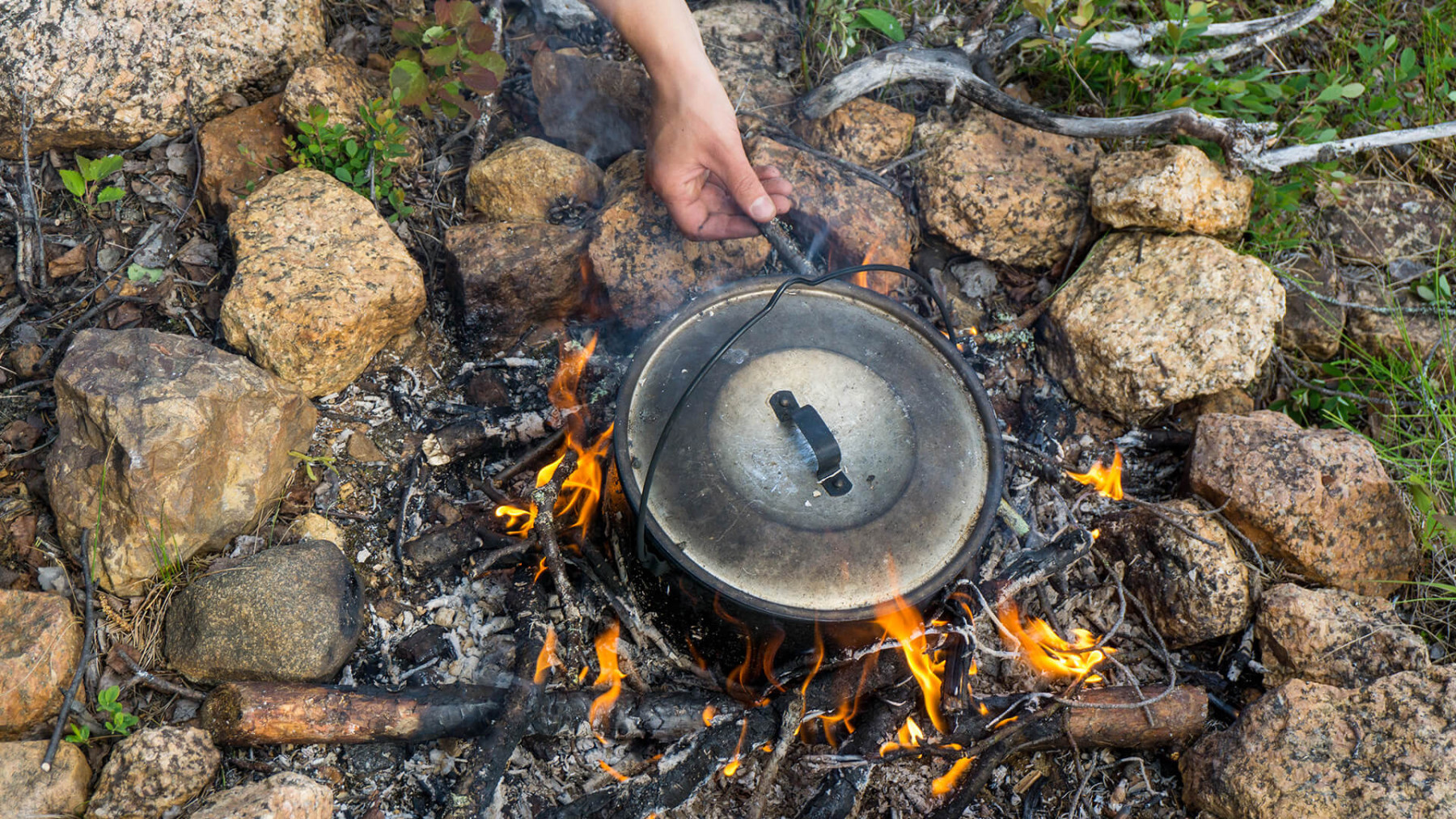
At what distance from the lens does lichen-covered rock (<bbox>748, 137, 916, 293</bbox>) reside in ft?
10.8

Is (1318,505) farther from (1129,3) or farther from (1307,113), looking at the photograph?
(1129,3)

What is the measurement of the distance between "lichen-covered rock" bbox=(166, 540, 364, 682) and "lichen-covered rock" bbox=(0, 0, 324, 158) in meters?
1.86

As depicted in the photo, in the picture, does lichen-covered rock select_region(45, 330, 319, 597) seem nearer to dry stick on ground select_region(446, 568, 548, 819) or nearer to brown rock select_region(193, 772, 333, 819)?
brown rock select_region(193, 772, 333, 819)

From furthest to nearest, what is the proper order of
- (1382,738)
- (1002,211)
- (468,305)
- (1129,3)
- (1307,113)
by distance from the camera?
(1129,3) < (1307,113) < (1002,211) < (468,305) < (1382,738)

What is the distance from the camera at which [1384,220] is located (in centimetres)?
380

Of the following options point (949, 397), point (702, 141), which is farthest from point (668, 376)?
point (702, 141)

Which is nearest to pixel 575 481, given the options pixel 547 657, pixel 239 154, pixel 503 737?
pixel 547 657

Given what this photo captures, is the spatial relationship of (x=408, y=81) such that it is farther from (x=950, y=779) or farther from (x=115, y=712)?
(x=950, y=779)

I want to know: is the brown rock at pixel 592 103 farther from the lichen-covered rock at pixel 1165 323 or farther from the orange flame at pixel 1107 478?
the orange flame at pixel 1107 478

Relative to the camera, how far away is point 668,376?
2426mm

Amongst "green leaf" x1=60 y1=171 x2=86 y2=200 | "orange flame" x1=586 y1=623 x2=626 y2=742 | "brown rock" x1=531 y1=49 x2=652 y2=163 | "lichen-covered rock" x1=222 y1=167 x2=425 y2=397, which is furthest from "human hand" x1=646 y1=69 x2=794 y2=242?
"green leaf" x1=60 y1=171 x2=86 y2=200

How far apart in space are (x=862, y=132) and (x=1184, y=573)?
2115mm

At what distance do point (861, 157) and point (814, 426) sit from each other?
1884 millimetres

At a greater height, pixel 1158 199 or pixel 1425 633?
pixel 1158 199
